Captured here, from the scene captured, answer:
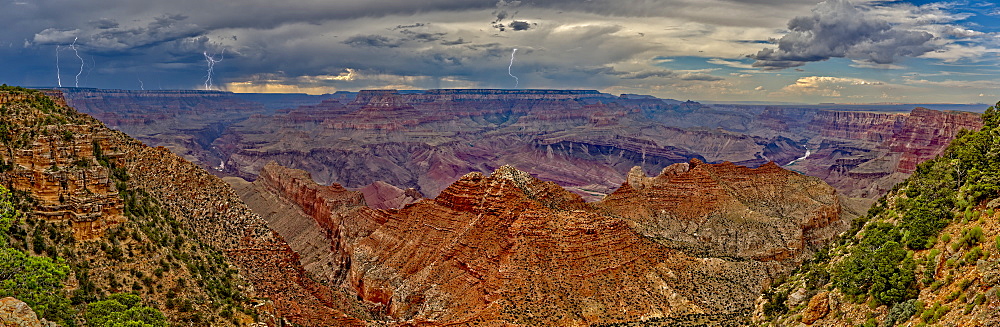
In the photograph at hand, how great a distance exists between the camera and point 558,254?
62.3 m

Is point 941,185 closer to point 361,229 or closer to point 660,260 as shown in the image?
point 660,260

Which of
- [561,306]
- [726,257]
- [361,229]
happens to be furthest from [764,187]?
[361,229]

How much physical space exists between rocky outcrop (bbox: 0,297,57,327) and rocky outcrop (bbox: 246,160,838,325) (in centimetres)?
3488

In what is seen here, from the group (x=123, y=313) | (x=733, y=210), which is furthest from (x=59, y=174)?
(x=733, y=210)

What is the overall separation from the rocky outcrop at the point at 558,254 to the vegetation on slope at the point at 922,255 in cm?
2265

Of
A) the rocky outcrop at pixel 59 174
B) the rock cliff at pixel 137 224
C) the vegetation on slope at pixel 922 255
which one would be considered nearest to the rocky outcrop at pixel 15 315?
the rock cliff at pixel 137 224

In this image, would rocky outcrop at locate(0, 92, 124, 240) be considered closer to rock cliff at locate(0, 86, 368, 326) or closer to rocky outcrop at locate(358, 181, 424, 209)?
rock cliff at locate(0, 86, 368, 326)

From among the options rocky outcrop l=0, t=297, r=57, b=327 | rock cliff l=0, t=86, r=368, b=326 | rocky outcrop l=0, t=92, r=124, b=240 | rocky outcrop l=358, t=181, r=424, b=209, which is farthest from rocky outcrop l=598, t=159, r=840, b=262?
rocky outcrop l=358, t=181, r=424, b=209


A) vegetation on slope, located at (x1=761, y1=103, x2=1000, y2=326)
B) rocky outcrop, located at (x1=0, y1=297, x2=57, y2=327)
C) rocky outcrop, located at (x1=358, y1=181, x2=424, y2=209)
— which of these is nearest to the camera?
vegetation on slope, located at (x1=761, y1=103, x2=1000, y2=326)

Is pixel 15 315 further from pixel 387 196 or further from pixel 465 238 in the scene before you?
pixel 387 196

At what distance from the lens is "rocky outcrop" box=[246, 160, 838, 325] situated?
57.8 metres

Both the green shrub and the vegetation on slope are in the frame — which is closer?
the vegetation on slope

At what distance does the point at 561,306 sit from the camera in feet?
186

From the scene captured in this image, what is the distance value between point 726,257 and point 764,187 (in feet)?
114
